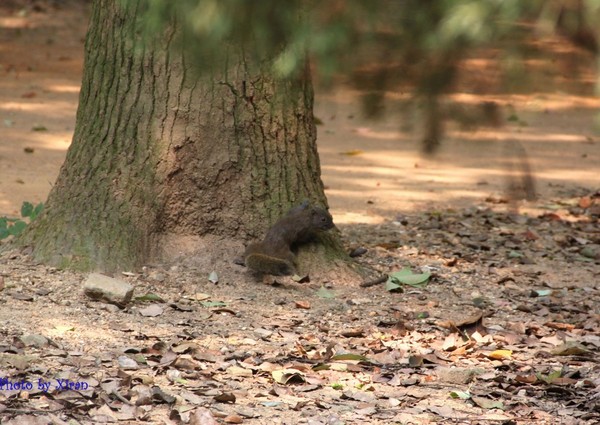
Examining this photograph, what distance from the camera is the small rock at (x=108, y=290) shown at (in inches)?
179

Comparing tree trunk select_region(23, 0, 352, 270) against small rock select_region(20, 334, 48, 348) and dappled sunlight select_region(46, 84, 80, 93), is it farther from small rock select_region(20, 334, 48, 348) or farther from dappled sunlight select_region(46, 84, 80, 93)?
dappled sunlight select_region(46, 84, 80, 93)

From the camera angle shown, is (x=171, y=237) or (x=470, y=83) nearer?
(x=470, y=83)

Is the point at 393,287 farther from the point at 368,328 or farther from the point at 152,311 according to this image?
the point at 152,311

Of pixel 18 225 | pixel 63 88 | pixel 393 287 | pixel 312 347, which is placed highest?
pixel 63 88

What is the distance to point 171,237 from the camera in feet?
17.2

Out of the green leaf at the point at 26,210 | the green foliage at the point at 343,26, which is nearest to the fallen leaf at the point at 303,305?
the green leaf at the point at 26,210

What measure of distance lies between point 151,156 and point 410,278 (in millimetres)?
1635

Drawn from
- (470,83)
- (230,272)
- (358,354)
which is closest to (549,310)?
(358,354)

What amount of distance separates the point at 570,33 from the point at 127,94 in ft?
13.5

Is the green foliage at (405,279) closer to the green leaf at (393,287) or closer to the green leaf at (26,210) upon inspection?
the green leaf at (393,287)

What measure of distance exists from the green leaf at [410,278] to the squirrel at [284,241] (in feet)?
1.89

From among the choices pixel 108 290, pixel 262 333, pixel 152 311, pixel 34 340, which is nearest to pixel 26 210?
pixel 108 290

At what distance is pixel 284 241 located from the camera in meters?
5.13

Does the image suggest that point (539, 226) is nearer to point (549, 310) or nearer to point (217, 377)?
point (549, 310)
